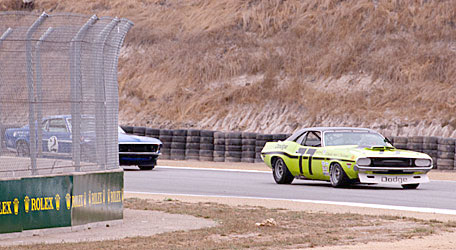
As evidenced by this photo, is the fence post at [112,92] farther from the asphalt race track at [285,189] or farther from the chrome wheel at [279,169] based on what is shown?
the chrome wheel at [279,169]

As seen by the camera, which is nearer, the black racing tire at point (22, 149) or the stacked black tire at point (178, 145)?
the black racing tire at point (22, 149)

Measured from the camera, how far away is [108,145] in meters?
11.8

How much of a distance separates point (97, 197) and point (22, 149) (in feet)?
4.37

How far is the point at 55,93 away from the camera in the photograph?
10906 mm

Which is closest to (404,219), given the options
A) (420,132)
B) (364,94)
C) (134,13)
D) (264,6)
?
(420,132)

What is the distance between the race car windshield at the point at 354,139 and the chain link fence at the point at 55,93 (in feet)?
25.4

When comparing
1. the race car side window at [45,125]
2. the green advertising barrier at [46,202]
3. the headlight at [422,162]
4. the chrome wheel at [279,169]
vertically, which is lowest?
the chrome wheel at [279,169]

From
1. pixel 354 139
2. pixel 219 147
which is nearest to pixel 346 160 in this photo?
pixel 354 139

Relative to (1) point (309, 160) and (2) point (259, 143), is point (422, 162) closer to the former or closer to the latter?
(1) point (309, 160)

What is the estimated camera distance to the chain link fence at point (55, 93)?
34.5ft

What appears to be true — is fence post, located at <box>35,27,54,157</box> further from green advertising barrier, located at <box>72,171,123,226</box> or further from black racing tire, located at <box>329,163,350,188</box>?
black racing tire, located at <box>329,163,350,188</box>

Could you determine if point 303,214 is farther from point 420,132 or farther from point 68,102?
point 420,132

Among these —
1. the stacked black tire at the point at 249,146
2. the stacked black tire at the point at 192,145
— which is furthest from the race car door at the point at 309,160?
the stacked black tire at the point at 192,145

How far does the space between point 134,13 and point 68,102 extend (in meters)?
41.3
